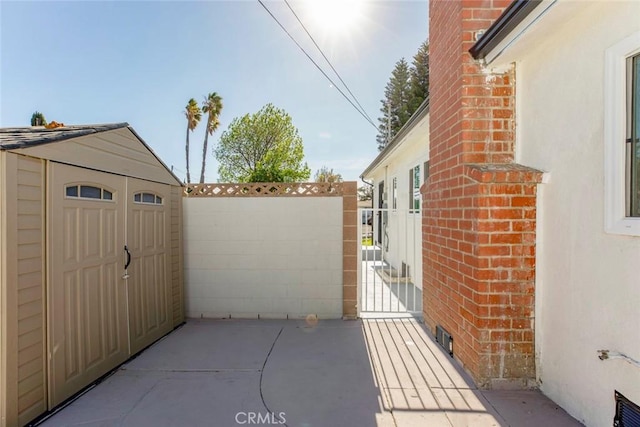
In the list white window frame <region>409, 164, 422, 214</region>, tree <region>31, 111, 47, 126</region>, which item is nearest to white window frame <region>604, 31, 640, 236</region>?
white window frame <region>409, 164, 422, 214</region>

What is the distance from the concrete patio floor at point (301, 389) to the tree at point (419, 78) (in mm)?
22668

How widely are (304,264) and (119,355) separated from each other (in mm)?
2689

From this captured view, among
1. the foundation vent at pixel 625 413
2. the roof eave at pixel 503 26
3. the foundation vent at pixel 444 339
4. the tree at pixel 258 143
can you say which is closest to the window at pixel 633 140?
the roof eave at pixel 503 26

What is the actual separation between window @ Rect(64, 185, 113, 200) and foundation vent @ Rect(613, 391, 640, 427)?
464 centimetres

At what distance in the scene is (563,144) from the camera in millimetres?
2402

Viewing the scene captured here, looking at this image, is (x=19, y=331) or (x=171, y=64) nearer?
(x=19, y=331)

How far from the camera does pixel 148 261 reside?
4.07 metres

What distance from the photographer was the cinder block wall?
4.93 meters

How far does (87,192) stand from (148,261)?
132 centimetres

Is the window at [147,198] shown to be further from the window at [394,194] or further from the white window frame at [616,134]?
the window at [394,194]

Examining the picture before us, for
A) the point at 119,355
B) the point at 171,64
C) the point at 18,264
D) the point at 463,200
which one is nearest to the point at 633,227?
the point at 463,200

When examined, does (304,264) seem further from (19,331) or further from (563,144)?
(563,144)

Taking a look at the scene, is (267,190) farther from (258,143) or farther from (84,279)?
(258,143)

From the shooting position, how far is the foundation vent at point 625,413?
1.78 metres
